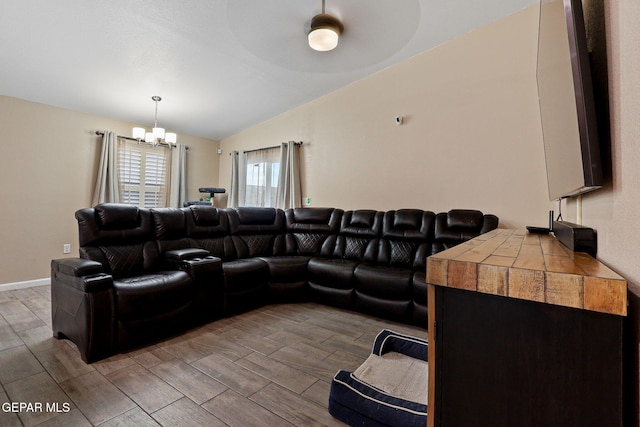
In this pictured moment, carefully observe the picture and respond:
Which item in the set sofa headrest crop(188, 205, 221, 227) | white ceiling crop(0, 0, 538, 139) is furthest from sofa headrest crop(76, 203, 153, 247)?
white ceiling crop(0, 0, 538, 139)

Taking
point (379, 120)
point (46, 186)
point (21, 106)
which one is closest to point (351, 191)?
point (379, 120)

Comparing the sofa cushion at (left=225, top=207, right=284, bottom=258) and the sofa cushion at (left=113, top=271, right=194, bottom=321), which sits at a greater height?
the sofa cushion at (left=225, top=207, right=284, bottom=258)

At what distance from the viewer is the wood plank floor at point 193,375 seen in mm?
1449

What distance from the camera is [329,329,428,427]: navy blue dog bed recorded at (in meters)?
1.29

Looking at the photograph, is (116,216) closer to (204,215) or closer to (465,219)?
(204,215)

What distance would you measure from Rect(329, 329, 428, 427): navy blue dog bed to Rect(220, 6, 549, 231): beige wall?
2.00 metres

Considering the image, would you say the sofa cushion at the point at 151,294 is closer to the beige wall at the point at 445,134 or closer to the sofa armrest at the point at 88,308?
the sofa armrest at the point at 88,308

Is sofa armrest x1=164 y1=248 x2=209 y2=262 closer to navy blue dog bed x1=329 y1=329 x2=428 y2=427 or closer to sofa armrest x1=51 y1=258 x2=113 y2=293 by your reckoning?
sofa armrest x1=51 y1=258 x2=113 y2=293

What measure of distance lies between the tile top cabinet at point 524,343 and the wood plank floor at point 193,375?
1093mm

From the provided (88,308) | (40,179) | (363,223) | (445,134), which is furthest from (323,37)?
(40,179)

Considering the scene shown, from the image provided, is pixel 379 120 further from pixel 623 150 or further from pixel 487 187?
pixel 623 150

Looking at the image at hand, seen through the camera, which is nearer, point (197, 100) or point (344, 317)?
point (344, 317)

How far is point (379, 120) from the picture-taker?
3820mm

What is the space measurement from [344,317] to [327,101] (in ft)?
10.6
